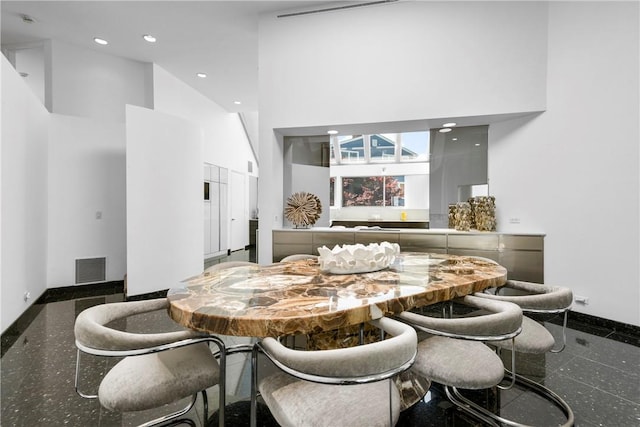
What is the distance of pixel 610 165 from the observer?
3.42 metres

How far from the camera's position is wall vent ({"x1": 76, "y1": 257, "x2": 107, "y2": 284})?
494 centimetres

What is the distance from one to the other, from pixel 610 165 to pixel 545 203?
2.34ft

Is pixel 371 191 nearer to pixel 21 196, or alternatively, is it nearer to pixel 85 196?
pixel 85 196

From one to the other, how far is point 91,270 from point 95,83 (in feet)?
10.3

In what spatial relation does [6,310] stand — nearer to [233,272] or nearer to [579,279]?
[233,272]

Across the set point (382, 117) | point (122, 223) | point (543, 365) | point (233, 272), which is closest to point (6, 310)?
point (122, 223)

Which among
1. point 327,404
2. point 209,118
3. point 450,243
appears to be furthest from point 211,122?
point 327,404

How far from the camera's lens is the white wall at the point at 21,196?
10.4 ft

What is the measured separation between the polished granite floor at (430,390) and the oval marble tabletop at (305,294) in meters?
0.78

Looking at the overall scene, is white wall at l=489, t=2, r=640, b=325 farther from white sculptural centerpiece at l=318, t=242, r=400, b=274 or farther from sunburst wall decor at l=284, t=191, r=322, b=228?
white sculptural centerpiece at l=318, t=242, r=400, b=274

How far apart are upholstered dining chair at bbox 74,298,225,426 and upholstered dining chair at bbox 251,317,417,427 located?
0.29m

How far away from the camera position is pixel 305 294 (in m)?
1.65

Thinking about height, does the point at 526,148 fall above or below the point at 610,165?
above

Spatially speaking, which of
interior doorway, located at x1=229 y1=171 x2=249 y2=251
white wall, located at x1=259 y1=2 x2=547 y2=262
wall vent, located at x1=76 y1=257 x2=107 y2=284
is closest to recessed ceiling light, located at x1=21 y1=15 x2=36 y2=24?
white wall, located at x1=259 y1=2 x2=547 y2=262
